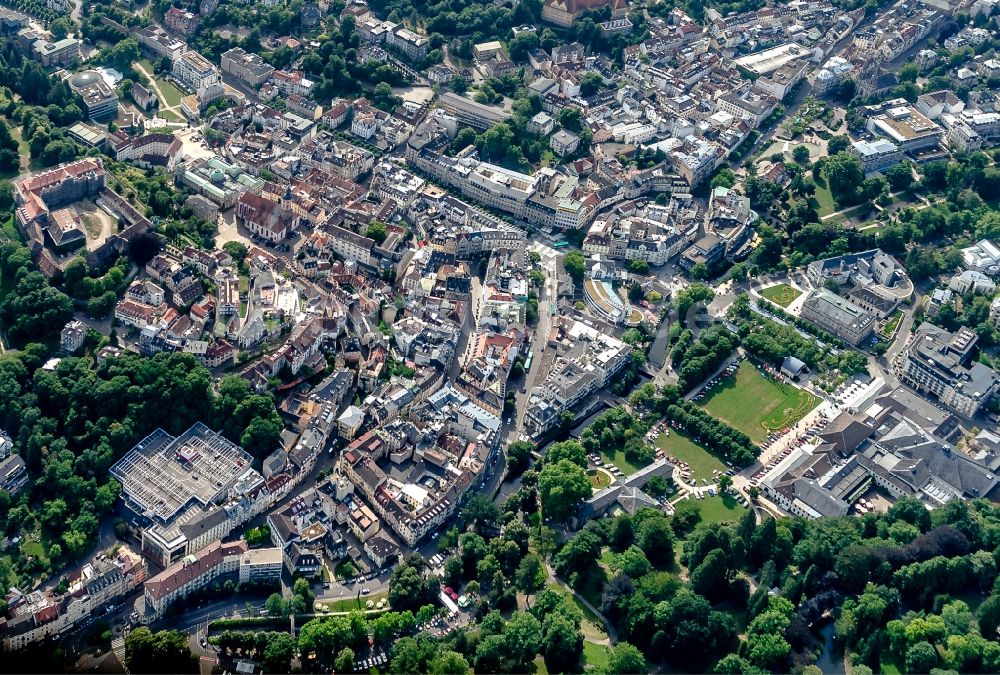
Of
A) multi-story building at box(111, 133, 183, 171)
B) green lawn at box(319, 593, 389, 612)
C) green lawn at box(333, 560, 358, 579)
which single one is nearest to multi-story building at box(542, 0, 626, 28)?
multi-story building at box(111, 133, 183, 171)

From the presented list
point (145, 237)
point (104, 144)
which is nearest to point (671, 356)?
point (145, 237)

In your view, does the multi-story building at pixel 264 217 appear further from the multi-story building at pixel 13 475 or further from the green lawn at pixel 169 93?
the multi-story building at pixel 13 475

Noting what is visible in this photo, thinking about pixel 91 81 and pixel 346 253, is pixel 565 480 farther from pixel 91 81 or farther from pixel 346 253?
pixel 91 81

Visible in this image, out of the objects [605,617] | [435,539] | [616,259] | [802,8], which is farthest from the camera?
[802,8]

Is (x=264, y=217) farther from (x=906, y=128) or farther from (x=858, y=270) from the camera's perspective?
(x=906, y=128)

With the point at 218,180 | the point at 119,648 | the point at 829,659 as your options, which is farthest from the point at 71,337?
the point at 829,659

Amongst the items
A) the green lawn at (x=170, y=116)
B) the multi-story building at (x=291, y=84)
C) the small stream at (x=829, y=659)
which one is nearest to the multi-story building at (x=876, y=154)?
the multi-story building at (x=291, y=84)
